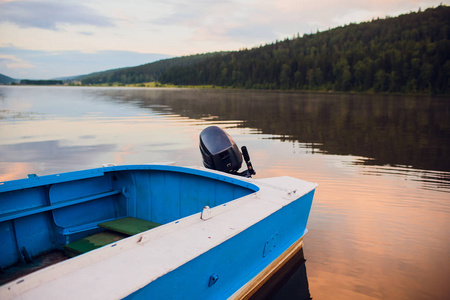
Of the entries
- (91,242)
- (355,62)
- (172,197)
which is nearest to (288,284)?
→ (172,197)

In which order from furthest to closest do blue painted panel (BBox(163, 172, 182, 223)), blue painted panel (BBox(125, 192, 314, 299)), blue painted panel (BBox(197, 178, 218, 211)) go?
blue painted panel (BBox(163, 172, 182, 223))
blue painted panel (BBox(197, 178, 218, 211))
blue painted panel (BBox(125, 192, 314, 299))

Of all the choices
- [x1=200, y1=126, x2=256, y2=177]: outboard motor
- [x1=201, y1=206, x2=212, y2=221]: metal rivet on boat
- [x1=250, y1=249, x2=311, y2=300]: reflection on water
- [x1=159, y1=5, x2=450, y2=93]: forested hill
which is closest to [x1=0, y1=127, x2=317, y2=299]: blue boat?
[x1=201, y1=206, x2=212, y2=221]: metal rivet on boat

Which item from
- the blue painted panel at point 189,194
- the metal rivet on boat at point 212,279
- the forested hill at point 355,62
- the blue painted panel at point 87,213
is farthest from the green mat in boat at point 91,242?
the forested hill at point 355,62

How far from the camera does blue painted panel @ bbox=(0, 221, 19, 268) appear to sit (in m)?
3.47

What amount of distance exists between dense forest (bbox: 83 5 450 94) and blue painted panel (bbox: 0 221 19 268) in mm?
85413

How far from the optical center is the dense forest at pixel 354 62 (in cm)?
7981

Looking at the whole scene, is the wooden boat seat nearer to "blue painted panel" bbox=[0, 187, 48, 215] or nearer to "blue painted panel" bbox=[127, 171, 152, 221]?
"blue painted panel" bbox=[127, 171, 152, 221]

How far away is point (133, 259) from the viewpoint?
2.09 meters

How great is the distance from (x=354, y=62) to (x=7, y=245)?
103m

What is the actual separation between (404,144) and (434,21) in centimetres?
13357

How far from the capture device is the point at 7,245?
351 cm

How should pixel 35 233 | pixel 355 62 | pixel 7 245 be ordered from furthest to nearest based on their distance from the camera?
pixel 355 62, pixel 35 233, pixel 7 245

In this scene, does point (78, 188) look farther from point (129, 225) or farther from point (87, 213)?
point (129, 225)

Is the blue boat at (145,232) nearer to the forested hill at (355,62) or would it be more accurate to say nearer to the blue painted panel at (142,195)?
the blue painted panel at (142,195)
